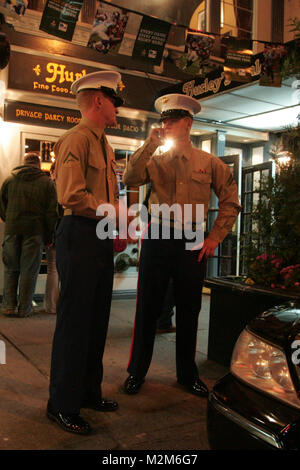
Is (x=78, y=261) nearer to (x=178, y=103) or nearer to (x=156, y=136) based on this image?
(x=156, y=136)

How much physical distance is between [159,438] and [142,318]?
3.09ft

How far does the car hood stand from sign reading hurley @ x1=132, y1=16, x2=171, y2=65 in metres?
4.62

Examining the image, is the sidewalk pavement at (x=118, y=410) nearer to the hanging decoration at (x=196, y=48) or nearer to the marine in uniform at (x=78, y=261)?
the marine in uniform at (x=78, y=261)

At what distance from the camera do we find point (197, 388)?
3445mm

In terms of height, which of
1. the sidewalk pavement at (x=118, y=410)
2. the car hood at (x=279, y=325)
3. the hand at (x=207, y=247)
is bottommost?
the sidewalk pavement at (x=118, y=410)

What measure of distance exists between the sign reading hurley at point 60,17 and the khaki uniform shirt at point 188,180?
2.70 meters

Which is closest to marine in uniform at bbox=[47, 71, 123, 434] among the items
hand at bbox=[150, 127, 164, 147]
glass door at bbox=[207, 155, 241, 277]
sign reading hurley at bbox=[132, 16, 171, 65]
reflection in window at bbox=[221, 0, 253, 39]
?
hand at bbox=[150, 127, 164, 147]

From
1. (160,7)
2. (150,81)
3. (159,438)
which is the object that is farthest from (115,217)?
(160,7)

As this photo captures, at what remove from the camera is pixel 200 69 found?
6105 mm

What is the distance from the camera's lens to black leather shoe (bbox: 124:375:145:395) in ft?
11.2

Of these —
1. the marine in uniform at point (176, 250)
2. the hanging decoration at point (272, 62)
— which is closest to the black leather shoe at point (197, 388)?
the marine in uniform at point (176, 250)

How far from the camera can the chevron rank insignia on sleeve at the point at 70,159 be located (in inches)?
103

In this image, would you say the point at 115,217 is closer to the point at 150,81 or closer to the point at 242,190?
the point at 150,81

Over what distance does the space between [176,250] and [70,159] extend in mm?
1173
